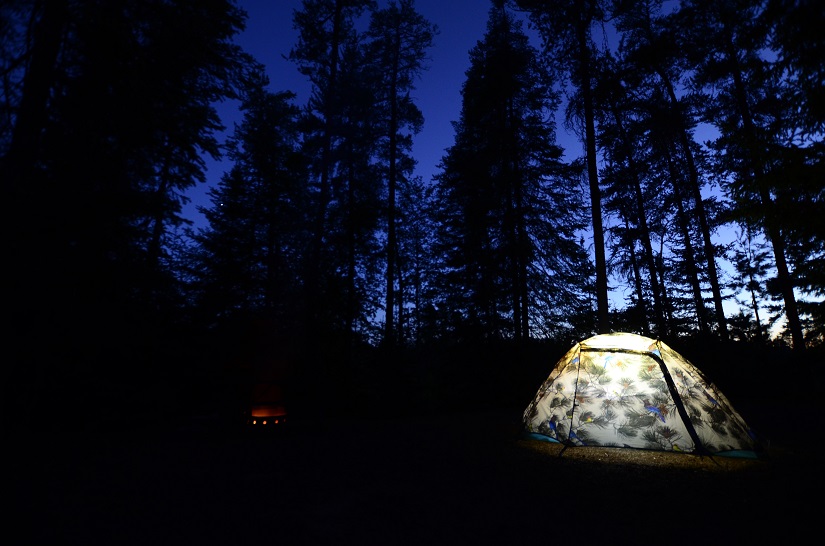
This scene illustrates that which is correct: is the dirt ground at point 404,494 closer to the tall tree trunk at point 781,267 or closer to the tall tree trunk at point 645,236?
the tall tree trunk at point 781,267

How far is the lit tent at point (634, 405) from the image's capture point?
20.7 feet

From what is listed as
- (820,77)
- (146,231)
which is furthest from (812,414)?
(146,231)

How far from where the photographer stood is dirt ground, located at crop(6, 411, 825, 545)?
369 cm

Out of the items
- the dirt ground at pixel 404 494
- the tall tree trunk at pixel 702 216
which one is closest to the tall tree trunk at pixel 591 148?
the dirt ground at pixel 404 494

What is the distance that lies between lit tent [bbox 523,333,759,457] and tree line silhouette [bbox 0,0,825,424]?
7.42 feet

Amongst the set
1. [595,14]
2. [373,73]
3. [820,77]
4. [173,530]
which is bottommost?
[173,530]

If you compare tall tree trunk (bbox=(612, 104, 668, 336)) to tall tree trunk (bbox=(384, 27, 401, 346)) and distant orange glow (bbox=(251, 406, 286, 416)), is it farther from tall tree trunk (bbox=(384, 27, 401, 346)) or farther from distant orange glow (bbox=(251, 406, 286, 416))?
distant orange glow (bbox=(251, 406, 286, 416))

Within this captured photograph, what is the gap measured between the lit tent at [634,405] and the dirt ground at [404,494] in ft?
0.92

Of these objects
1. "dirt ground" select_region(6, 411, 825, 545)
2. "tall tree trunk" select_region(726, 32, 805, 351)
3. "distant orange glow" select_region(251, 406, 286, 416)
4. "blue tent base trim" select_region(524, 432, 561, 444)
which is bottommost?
"dirt ground" select_region(6, 411, 825, 545)

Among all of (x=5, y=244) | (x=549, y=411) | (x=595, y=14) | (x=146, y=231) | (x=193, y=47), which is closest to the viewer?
(x=5, y=244)

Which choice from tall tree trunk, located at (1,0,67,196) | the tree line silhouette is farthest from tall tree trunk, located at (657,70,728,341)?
tall tree trunk, located at (1,0,67,196)

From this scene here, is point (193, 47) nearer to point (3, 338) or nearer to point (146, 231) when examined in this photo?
point (146, 231)

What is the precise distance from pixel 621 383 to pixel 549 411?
1411 millimetres

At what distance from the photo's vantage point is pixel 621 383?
23.0ft
